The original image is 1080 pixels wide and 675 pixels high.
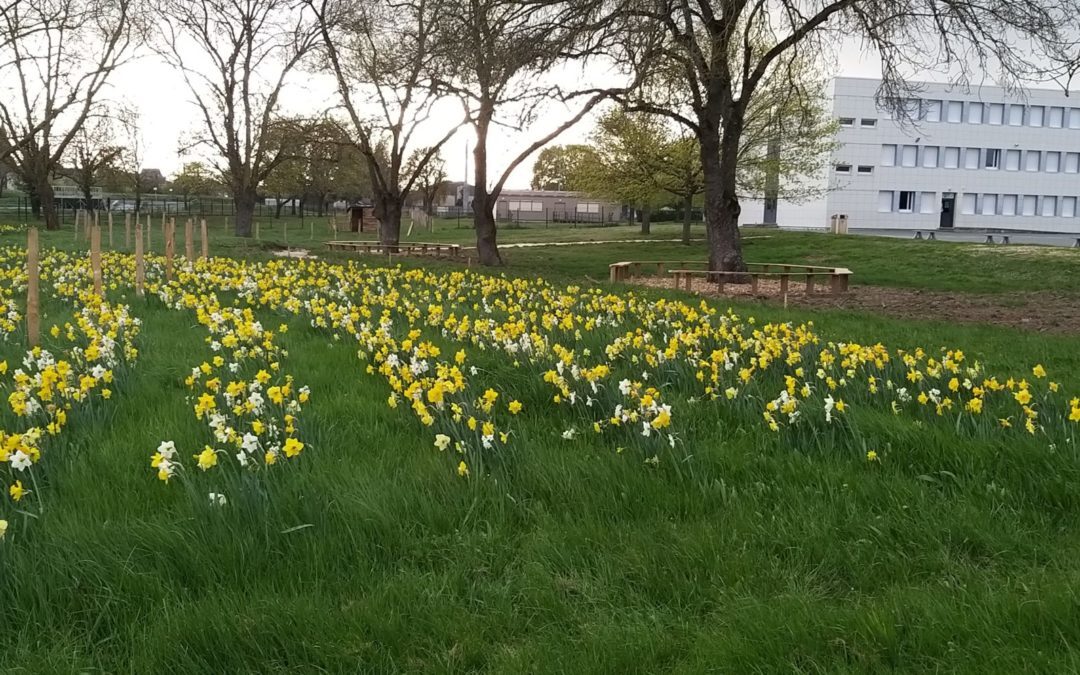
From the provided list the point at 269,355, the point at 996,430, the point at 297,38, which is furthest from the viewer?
the point at 297,38

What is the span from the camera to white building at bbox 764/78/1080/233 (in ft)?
192

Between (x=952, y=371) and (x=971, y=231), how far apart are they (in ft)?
197

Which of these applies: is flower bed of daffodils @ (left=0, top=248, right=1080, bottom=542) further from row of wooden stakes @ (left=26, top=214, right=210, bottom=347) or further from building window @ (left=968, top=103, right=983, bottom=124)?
building window @ (left=968, top=103, right=983, bottom=124)

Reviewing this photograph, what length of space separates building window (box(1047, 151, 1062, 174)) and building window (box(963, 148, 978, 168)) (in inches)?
242

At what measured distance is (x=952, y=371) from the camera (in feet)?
17.1

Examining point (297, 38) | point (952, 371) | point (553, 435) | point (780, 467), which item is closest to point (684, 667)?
point (780, 467)

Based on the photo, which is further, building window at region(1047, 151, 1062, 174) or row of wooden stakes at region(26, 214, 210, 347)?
building window at region(1047, 151, 1062, 174)

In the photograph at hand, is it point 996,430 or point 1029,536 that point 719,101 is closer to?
point 996,430

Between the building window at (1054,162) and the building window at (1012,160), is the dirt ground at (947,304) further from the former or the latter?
the building window at (1054,162)

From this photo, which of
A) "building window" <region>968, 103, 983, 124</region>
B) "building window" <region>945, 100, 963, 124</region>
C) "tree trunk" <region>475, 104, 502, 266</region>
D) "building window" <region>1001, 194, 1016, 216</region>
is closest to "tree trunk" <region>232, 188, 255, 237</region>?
"tree trunk" <region>475, 104, 502, 266</region>

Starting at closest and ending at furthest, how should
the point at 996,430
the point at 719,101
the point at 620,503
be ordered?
the point at 620,503
the point at 996,430
the point at 719,101

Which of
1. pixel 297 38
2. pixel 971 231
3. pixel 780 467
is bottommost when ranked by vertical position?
pixel 780 467

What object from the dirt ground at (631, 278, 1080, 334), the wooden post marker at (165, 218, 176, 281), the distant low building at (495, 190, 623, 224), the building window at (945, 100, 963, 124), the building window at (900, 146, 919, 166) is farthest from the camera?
the distant low building at (495, 190, 623, 224)

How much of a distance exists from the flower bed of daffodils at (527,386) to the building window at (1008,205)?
207 ft
